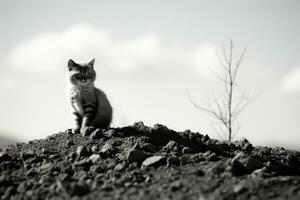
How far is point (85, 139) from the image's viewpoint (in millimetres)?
8000

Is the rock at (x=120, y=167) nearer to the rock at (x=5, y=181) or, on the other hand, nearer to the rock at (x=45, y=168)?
the rock at (x=45, y=168)

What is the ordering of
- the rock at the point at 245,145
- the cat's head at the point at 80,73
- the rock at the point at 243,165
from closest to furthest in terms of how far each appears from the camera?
the rock at the point at 243,165 → the rock at the point at 245,145 → the cat's head at the point at 80,73

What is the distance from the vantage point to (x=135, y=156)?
6449 millimetres

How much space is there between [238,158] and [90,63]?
15.6ft

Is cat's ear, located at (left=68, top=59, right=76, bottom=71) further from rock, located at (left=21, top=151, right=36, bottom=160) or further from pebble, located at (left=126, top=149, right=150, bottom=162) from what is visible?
pebble, located at (left=126, top=149, right=150, bottom=162)

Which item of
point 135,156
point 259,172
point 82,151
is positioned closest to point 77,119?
point 82,151

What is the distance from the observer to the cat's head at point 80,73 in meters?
9.16

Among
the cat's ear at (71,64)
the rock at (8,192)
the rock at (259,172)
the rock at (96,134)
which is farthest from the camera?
the cat's ear at (71,64)

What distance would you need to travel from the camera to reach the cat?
9.03 meters

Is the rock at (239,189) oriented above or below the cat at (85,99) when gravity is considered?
below

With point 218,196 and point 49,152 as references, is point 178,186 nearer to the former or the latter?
point 218,196

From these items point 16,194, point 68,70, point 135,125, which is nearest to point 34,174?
point 16,194

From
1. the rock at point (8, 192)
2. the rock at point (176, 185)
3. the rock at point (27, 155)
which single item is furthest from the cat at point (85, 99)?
the rock at point (176, 185)

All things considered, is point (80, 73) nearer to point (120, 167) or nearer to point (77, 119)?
point (77, 119)
